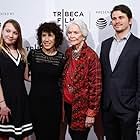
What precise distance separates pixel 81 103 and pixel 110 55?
0.40 metres

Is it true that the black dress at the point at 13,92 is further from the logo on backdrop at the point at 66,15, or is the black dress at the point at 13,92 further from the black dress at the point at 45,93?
the logo on backdrop at the point at 66,15

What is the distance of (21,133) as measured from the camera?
219cm

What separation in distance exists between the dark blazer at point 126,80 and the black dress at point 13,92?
628mm

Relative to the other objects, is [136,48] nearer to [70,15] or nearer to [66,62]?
[66,62]

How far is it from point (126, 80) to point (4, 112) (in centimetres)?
86

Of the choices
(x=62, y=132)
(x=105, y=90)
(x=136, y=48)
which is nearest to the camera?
(x=136, y=48)

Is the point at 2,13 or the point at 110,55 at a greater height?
the point at 2,13

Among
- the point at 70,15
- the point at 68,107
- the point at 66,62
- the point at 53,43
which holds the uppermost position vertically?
the point at 70,15

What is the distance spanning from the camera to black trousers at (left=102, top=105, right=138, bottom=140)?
6.91 ft

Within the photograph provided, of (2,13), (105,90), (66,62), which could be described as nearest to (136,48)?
(105,90)

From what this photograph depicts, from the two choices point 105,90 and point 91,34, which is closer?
point 105,90

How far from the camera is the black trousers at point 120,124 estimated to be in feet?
6.91

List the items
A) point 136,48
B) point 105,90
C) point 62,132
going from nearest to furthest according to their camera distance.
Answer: point 136,48 < point 105,90 < point 62,132

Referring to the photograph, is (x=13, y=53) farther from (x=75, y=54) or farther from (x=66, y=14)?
(x=66, y=14)
